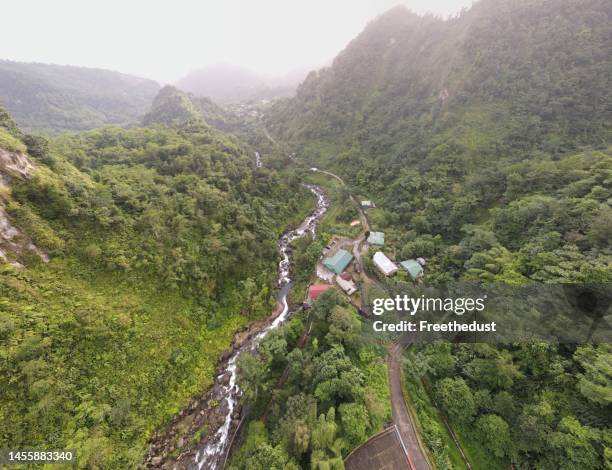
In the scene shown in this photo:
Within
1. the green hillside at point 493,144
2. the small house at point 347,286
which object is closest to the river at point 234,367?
the small house at point 347,286

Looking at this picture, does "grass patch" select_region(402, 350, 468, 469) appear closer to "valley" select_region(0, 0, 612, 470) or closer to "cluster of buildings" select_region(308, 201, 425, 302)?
"valley" select_region(0, 0, 612, 470)

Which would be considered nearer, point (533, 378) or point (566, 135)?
point (533, 378)

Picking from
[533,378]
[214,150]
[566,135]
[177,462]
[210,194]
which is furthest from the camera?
[214,150]

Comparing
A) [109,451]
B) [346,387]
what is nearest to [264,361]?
[346,387]

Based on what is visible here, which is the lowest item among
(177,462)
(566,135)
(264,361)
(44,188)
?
(177,462)

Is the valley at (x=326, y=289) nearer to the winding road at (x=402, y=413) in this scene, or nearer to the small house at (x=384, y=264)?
the winding road at (x=402, y=413)

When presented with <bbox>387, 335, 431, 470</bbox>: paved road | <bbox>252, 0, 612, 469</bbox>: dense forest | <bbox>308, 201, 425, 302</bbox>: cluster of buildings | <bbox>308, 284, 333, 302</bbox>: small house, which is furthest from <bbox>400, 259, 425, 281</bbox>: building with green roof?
<bbox>308, 284, 333, 302</bbox>: small house

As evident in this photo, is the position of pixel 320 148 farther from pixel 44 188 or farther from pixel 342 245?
pixel 44 188

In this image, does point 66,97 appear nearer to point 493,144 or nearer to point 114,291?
point 114,291

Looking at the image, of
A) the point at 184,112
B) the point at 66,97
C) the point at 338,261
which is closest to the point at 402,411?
the point at 338,261
